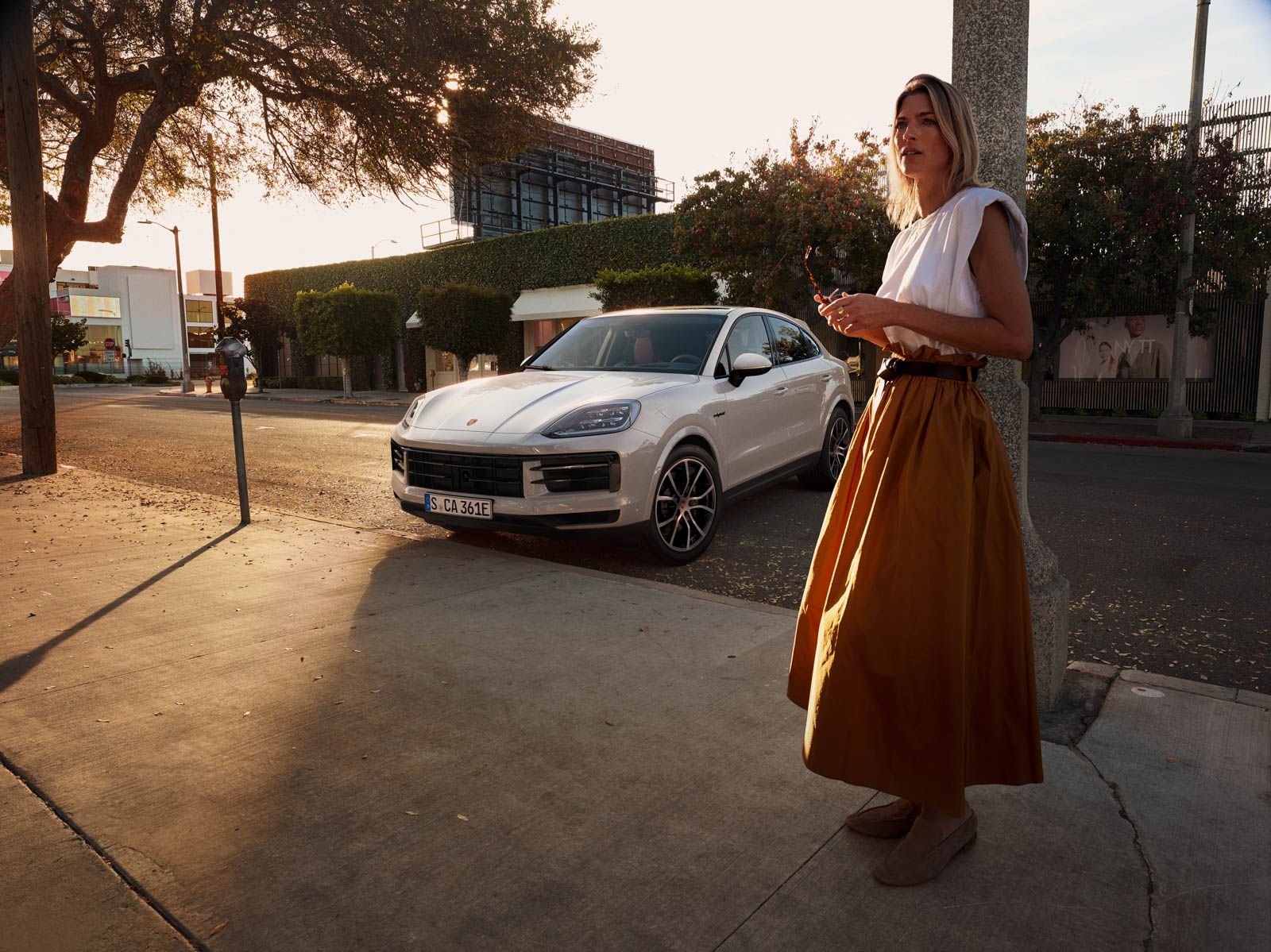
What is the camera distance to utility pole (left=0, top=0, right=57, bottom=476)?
8.75 meters

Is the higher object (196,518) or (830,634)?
(830,634)

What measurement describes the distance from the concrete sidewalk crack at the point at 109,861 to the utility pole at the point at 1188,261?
51.4 ft

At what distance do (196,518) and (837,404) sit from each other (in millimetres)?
5189

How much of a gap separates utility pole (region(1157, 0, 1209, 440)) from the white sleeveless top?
47.4 ft

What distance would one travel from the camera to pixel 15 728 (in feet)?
9.61

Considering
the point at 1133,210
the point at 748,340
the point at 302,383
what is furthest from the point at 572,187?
the point at 748,340

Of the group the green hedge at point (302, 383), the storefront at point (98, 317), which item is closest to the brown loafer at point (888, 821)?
the green hedge at point (302, 383)

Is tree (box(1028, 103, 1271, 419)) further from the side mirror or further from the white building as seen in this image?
the white building

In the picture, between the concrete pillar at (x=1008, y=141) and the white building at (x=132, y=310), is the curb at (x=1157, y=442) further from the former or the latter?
the white building at (x=132, y=310)

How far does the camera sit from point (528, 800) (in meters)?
2.51

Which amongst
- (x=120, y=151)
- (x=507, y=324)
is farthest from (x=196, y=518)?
(x=507, y=324)

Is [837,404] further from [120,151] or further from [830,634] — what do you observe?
[120,151]

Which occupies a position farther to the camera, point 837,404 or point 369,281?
point 369,281

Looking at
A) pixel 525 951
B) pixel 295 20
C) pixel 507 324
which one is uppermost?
pixel 295 20
